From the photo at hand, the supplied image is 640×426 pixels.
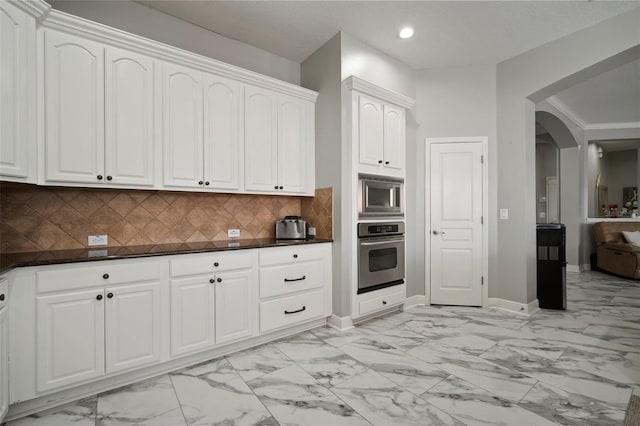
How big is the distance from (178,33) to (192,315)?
8.54 ft

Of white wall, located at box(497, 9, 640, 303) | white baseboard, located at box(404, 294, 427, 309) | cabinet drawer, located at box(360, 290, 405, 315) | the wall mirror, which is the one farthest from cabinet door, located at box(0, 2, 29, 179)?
the wall mirror

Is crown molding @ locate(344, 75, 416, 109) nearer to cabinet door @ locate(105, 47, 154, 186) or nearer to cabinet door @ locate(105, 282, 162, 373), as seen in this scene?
cabinet door @ locate(105, 47, 154, 186)

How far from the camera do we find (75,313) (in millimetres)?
1986

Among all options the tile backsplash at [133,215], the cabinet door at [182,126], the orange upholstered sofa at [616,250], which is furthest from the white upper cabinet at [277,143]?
the orange upholstered sofa at [616,250]

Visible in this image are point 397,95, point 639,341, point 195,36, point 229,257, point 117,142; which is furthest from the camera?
point 397,95

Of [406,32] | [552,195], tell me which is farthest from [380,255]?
[552,195]

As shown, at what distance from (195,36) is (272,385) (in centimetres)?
322

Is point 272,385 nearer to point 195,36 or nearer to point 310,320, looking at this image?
point 310,320

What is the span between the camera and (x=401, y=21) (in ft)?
10.3

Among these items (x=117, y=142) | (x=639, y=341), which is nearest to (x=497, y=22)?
(x=639, y=341)

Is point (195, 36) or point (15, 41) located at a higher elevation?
point (195, 36)

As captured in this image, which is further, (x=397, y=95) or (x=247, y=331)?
(x=397, y=95)

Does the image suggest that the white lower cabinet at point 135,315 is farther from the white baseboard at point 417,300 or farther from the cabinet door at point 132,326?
the white baseboard at point 417,300

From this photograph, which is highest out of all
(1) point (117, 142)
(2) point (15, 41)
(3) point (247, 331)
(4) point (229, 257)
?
(2) point (15, 41)
